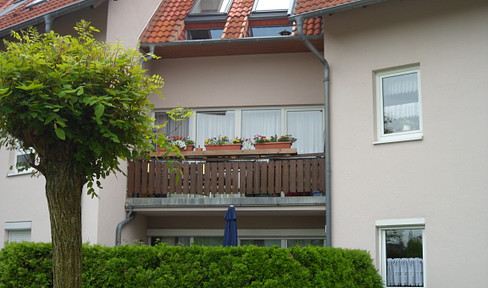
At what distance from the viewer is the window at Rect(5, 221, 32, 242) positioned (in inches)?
623

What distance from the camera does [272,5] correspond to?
17688mm

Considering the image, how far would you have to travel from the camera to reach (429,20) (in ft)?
43.7

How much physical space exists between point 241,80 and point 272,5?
7.48ft

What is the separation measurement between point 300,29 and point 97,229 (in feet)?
19.7

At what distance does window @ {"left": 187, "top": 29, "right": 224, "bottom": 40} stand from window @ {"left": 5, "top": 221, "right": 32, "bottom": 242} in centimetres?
604

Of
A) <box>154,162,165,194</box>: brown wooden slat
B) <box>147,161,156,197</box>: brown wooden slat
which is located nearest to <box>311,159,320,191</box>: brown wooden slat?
<box>154,162,165,194</box>: brown wooden slat

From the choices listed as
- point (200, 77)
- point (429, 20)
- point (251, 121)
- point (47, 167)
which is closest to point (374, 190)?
point (429, 20)

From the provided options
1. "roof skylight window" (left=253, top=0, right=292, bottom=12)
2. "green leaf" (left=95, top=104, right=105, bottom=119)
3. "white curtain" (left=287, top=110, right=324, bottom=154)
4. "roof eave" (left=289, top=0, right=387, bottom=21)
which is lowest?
"green leaf" (left=95, top=104, right=105, bottom=119)

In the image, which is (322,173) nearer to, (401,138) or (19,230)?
(401,138)

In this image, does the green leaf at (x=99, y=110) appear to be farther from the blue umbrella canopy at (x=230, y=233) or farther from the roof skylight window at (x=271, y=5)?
the roof skylight window at (x=271, y=5)

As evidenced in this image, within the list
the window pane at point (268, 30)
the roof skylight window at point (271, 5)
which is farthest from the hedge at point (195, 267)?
the roof skylight window at point (271, 5)

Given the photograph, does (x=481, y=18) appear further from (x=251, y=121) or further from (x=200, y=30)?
(x=200, y=30)

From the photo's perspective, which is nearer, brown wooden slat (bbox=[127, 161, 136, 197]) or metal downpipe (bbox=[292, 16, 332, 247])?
metal downpipe (bbox=[292, 16, 332, 247])

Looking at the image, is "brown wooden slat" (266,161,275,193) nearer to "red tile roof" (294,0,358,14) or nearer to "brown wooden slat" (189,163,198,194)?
"brown wooden slat" (189,163,198,194)
